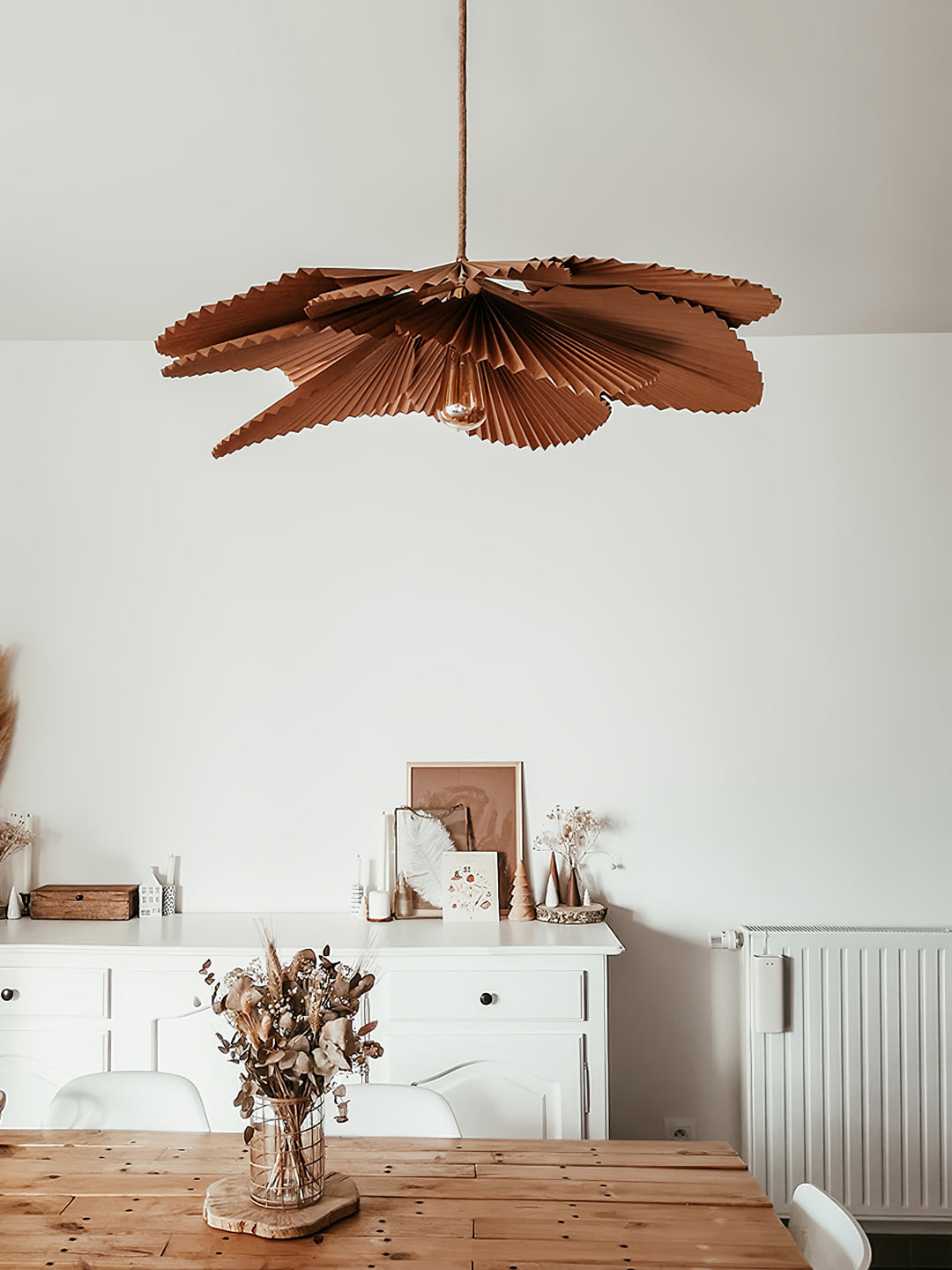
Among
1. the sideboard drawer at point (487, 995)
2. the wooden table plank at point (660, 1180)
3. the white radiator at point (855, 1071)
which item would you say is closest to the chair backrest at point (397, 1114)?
the wooden table plank at point (660, 1180)

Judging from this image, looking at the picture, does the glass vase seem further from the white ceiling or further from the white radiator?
the white ceiling

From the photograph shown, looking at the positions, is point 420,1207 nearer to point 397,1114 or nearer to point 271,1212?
point 271,1212

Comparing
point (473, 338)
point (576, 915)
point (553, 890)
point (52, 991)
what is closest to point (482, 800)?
point (553, 890)

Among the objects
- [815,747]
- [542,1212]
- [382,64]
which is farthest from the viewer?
[815,747]

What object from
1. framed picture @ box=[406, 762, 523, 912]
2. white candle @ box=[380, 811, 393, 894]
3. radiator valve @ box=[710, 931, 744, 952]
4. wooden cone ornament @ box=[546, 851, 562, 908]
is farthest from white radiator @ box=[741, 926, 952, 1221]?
white candle @ box=[380, 811, 393, 894]

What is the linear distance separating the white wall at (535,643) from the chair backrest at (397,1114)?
1072mm

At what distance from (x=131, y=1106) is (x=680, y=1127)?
5.41 feet

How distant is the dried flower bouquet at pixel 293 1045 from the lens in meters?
1.54

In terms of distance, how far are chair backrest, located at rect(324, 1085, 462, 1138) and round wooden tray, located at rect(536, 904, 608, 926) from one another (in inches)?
35.4

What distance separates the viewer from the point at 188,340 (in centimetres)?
114

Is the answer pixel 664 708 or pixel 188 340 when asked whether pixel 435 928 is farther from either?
pixel 188 340

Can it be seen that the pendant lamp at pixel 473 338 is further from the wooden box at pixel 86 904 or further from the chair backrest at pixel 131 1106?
the wooden box at pixel 86 904

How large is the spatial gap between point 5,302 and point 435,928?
7.07ft

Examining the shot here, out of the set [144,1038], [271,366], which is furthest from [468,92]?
[144,1038]
